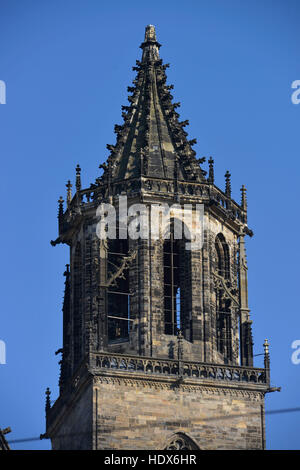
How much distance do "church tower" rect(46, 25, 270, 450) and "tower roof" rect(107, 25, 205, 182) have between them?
0.22 ft

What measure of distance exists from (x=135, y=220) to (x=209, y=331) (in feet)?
14.3

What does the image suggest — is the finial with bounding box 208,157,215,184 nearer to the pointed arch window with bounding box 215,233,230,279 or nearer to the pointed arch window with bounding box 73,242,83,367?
the pointed arch window with bounding box 215,233,230,279

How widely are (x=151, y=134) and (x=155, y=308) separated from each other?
695 centimetres

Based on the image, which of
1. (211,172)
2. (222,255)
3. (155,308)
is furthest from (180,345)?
(211,172)

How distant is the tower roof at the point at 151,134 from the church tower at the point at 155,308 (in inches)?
2.6

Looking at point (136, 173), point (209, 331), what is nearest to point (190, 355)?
point (209, 331)

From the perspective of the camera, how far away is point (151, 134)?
9106 centimetres

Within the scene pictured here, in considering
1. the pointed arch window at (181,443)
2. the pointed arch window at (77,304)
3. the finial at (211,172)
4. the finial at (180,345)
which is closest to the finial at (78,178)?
the pointed arch window at (77,304)

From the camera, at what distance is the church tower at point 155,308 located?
281 feet

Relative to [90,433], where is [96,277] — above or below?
above

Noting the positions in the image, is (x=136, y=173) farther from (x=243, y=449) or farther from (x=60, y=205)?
(x=243, y=449)

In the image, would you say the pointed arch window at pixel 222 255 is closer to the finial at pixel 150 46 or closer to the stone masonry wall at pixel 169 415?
the stone masonry wall at pixel 169 415

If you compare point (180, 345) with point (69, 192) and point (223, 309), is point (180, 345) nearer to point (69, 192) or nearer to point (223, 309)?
point (223, 309)

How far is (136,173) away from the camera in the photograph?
89375 millimetres
